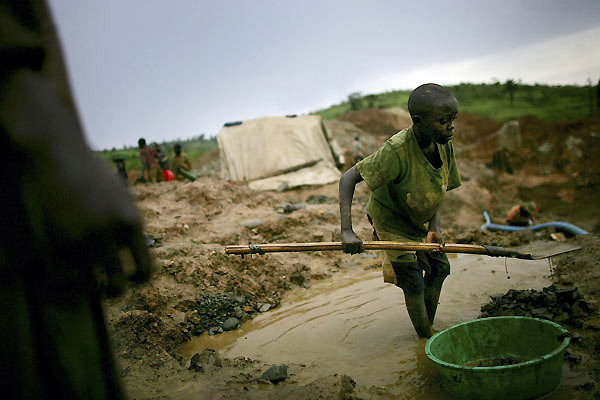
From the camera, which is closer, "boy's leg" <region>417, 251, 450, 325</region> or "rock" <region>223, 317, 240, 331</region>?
"boy's leg" <region>417, 251, 450, 325</region>

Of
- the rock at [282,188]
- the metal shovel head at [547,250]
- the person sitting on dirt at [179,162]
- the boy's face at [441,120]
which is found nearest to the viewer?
the boy's face at [441,120]

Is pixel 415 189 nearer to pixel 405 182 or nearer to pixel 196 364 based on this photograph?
pixel 405 182

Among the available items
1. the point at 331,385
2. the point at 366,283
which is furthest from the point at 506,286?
the point at 331,385

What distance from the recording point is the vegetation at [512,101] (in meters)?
16.9

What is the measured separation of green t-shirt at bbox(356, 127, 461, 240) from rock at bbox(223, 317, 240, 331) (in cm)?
174

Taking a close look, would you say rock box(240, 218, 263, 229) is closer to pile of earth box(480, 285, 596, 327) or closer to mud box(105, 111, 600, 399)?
mud box(105, 111, 600, 399)

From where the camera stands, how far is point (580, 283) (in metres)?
3.93

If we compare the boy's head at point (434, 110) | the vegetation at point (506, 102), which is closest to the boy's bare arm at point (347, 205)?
the boy's head at point (434, 110)

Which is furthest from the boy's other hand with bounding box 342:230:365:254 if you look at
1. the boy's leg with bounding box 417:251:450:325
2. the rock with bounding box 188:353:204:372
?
the rock with bounding box 188:353:204:372

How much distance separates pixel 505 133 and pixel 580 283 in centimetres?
1251

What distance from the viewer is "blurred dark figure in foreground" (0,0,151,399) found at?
0.82 metres

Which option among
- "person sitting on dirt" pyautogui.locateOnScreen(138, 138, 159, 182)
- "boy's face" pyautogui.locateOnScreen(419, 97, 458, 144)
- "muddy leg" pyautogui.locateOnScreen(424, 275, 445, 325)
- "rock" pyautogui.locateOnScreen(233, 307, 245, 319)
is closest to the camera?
"boy's face" pyautogui.locateOnScreen(419, 97, 458, 144)

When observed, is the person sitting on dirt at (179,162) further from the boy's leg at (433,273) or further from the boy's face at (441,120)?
the boy's face at (441,120)

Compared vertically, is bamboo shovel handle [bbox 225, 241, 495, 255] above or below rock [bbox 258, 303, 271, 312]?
above
